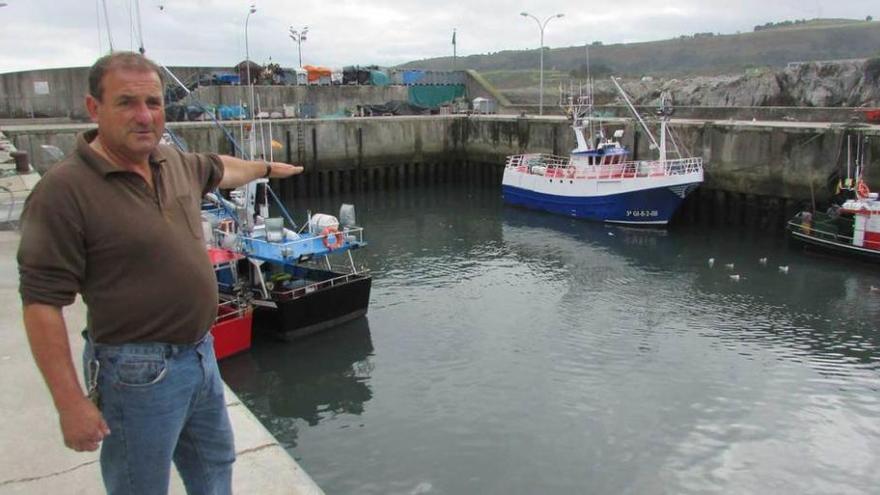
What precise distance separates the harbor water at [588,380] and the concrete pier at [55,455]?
4.26 meters

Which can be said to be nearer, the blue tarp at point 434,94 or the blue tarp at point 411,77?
the blue tarp at point 434,94

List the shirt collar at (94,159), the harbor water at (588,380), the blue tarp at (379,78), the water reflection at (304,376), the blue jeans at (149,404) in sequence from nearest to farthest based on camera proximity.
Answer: the shirt collar at (94,159) < the blue jeans at (149,404) < the harbor water at (588,380) < the water reflection at (304,376) < the blue tarp at (379,78)

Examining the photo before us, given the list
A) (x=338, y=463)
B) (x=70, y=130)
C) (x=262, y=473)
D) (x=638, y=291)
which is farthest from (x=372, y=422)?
(x=70, y=130)

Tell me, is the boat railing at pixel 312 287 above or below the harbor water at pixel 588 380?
above

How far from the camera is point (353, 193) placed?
37.2m

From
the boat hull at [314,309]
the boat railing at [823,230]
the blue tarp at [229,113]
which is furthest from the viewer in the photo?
the blue tarp at [229,113]

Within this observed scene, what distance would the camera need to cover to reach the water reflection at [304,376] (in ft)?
36.9

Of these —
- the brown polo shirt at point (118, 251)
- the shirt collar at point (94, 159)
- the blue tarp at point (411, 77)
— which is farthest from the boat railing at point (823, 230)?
the blue tarp at point (411, 77)

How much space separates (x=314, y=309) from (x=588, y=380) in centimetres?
577

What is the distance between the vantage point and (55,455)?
434 cm

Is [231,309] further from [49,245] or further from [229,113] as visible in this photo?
[229,113]

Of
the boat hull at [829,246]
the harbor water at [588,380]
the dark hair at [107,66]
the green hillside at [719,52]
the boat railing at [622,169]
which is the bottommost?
the harbor water at [588,380]

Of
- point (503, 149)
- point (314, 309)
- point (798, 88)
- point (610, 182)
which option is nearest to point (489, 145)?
point (503, 149)

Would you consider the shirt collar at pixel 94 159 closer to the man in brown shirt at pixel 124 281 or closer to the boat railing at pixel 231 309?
the man in brown shirt at pixel 124 281
